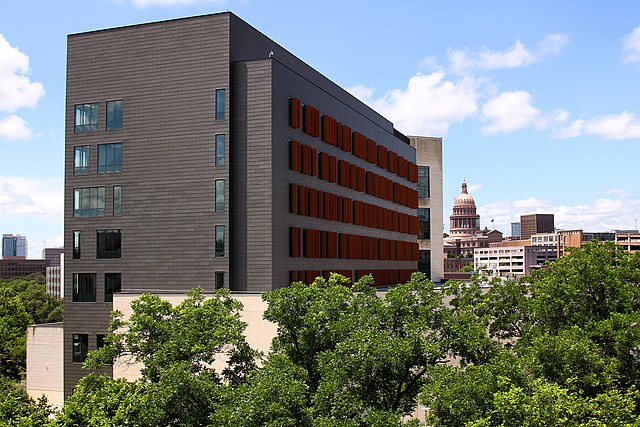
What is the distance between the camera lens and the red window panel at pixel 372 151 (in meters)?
78.1

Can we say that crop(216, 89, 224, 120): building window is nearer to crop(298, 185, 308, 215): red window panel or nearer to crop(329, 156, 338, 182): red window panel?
crop(298, 185, 308, 215): red window panel

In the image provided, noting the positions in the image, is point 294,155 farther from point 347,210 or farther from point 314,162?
point 347,210

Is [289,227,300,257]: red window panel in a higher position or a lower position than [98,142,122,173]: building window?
lower

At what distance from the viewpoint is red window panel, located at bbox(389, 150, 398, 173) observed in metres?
87.1

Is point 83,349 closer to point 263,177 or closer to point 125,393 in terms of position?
point 263,177

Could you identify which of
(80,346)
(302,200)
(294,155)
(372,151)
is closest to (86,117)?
(294,155)

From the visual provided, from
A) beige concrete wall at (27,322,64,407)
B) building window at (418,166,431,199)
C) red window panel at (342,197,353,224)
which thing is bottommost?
beige concrete wall at (27,322,64,407)

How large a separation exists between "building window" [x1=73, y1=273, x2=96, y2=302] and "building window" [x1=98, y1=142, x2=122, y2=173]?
30.2ft

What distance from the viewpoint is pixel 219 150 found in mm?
54281

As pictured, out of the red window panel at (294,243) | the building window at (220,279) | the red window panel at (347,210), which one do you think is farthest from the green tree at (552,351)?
the red window panel at (347,210)

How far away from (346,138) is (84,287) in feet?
99.2

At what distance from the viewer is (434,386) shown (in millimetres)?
27766

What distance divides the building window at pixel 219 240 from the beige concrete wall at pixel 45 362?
18.8 metres

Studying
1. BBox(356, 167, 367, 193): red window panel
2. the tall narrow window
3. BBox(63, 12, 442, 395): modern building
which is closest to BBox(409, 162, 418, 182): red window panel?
BBox(356, 167, 367, 193): red window panel
